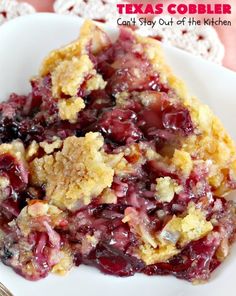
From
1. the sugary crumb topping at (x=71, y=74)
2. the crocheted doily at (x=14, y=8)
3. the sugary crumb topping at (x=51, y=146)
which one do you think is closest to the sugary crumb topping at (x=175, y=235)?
the sugary crumb topping at (x=51, y=146)

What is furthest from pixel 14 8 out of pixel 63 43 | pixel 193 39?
pixel 193 39

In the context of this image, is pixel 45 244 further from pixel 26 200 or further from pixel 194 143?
pixel 194 143

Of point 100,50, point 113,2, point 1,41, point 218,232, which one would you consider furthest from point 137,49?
point 218,232

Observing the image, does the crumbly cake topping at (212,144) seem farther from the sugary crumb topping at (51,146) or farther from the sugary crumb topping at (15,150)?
the sugary crumb topping at (15,150)

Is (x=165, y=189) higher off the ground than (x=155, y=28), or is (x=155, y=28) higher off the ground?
(x=155, y=28)

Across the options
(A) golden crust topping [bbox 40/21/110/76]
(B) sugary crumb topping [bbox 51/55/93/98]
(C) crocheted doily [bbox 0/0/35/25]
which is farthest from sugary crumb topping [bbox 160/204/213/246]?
(C) crocheted doily [bbox 0/0/35/25]

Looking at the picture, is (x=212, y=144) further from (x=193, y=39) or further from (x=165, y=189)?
(x=193, y=39)
